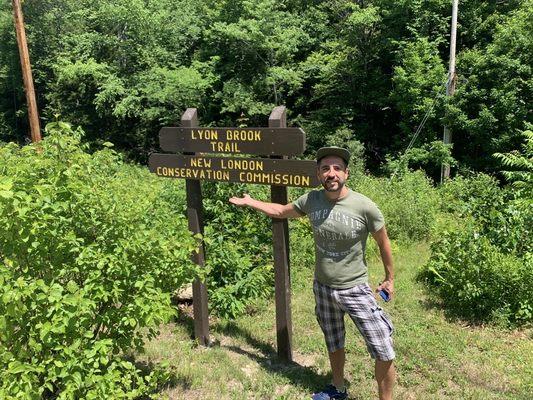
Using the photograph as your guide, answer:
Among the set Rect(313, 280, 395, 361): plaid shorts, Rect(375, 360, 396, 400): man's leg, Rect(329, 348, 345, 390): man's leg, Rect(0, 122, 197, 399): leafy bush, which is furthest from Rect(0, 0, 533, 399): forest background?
Rect(313, 280, 395, 361): plaid shorts

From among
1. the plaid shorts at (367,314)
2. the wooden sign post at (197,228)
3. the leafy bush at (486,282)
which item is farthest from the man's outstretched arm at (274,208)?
the leafy bush at (486,282)

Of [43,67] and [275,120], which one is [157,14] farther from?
[275,120]

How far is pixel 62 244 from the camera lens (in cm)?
285

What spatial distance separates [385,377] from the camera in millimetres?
3322

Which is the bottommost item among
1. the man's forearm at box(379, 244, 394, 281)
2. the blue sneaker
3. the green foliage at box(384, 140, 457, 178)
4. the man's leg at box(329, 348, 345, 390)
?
the green foliage at box(384, 140, 457, 178)

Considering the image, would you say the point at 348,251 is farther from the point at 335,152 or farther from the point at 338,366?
the point at 338,366

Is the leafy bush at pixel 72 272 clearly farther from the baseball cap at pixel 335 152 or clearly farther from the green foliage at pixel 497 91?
the green foliage at pixel 497 91

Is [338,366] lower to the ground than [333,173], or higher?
lower

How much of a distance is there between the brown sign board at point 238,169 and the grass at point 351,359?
1696 mm

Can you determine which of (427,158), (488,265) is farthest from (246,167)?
(427,158)

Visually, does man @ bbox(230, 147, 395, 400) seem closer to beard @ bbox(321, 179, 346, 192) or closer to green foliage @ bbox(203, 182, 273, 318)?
beard @ bbox(321, 179, 346, 192)

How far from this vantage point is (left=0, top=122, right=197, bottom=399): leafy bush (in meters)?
2.55

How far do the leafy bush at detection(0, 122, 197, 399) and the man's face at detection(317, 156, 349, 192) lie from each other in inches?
42.3

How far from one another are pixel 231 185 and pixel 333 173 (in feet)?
8.98
